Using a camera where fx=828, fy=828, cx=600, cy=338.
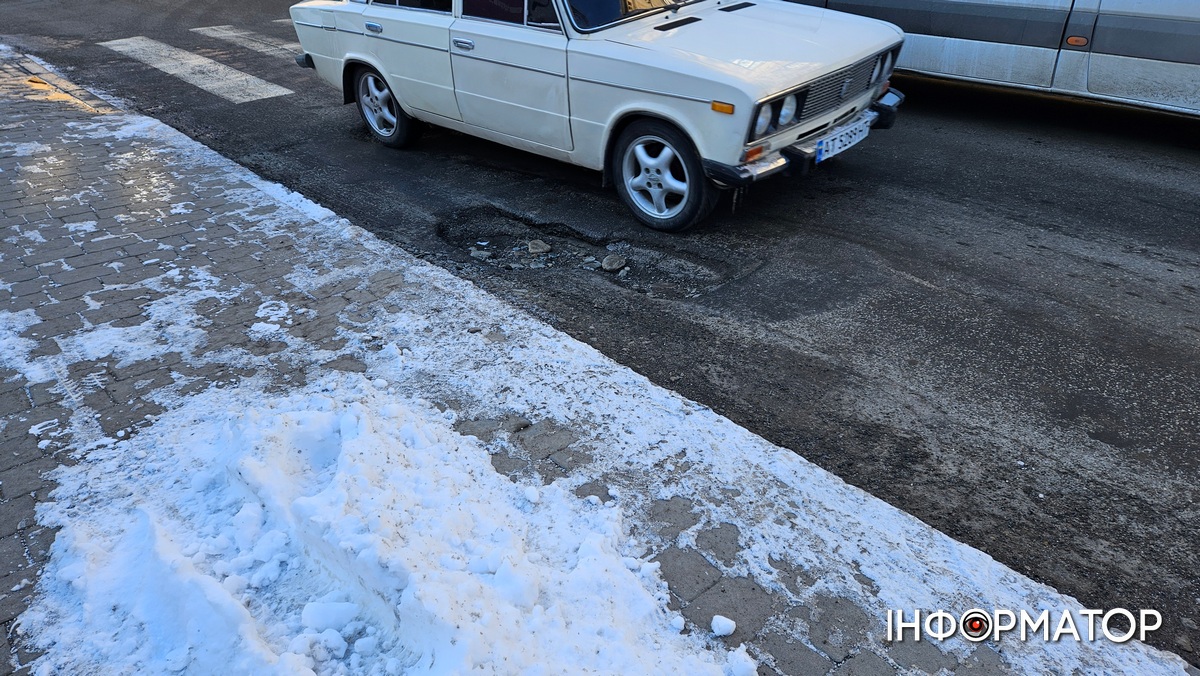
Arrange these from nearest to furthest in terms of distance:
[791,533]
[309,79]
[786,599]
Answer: [786,599], [791,533], [309,79]

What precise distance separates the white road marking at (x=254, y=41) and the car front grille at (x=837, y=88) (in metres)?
7.70

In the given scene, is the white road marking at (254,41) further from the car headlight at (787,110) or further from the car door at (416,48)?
the car headlight at (787,110)

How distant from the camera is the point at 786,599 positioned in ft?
9.05

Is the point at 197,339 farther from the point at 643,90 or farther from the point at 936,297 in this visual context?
the point at 936,297

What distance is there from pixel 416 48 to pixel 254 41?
20.6 feet

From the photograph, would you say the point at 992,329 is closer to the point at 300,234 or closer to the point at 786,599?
the point at 786,599

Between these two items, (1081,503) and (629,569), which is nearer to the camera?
(629,569)

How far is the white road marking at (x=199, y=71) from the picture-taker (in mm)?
9023

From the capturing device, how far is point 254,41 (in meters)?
11.3

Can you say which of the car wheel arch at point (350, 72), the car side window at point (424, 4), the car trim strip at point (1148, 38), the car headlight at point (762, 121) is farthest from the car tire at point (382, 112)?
the car trim strip at point (1148, 38)

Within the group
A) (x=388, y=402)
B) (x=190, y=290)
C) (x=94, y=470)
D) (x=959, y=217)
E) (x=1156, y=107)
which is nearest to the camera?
(x=94, y=470)

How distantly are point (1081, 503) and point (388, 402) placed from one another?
287 centimetres

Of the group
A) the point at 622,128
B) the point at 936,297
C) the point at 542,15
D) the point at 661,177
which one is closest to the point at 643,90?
the point at 622,128

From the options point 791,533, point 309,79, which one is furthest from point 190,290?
point 309,79
